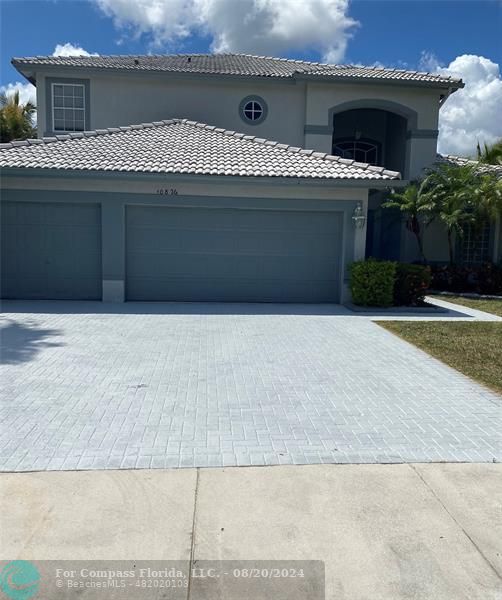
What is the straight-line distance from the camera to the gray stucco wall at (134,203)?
12.5 meters

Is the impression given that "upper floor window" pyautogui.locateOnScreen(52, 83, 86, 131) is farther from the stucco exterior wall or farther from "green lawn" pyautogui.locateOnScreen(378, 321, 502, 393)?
"green lawn" pyautogui.locateOnScreen(378, 321, 502, 393)

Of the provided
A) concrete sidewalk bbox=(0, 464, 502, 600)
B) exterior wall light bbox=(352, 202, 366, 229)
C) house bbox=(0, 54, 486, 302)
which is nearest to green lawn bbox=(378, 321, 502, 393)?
exterior wall light bbox=(352, 202, 366, 229)

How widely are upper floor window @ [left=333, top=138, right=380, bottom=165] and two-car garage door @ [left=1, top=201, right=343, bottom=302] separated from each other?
30.5 feet

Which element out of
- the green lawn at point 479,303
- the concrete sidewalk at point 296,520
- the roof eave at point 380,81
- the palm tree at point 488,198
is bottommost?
the concrete sidewalk at point 296,520

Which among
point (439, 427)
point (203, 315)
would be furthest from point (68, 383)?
point (203, 315)

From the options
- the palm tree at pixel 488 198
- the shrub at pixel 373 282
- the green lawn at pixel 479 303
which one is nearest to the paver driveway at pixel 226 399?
the shrub at pixel 373 282

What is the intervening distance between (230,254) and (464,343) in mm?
6188

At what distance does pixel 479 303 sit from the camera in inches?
579

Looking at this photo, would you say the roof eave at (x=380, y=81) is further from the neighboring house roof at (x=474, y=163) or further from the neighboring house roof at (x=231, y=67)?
the neighboring house roof at (x=474, y=163)

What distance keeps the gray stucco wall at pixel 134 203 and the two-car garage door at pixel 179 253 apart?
0.47 ft

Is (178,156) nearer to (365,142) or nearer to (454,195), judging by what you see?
(454,195)

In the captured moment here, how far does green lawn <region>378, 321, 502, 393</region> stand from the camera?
727 cm

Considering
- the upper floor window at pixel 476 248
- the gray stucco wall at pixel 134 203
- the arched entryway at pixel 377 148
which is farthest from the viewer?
the arched entryway at pixel 377 148

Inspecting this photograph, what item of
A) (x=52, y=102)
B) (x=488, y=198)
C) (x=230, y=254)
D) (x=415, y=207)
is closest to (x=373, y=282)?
(x=230, y=254)
